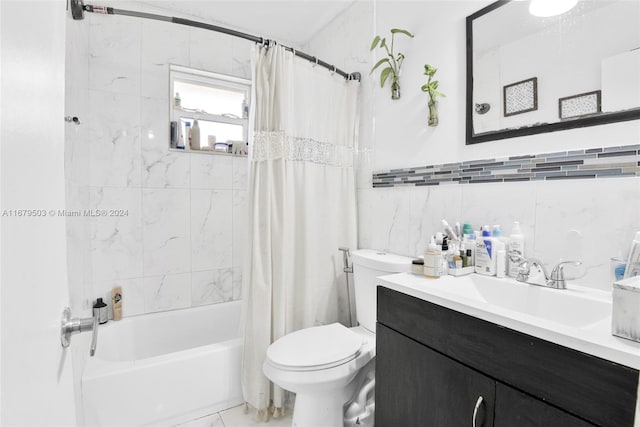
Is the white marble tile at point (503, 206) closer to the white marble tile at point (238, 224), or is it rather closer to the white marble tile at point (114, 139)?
the white marble tile at point (238, 224)

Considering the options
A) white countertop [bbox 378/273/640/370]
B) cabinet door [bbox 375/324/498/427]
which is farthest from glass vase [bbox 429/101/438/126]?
cabinet door [bbox 375/324/498/427]

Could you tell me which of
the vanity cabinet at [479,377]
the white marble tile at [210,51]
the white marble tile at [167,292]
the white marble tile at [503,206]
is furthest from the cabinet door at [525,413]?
the white marble tile at [210,51]

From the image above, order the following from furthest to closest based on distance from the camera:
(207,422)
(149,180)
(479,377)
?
1. (149,180)
2. (207,422)
3. (479,377)

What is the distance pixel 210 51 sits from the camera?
228 centimetres

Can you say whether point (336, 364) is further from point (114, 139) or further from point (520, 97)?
point (114, 139)

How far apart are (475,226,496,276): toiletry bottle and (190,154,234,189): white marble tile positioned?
1.79 meters

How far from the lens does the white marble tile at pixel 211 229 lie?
89.0 inches

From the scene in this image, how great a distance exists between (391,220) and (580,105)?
37.7 inches

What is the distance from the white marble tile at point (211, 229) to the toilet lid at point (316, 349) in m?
1.10

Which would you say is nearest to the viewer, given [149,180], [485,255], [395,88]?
[485,255]

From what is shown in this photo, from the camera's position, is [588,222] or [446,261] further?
[446,261]

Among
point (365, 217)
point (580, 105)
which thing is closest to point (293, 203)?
point (365, 217)

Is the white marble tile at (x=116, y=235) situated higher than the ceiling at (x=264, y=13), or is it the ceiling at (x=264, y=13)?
the ceiling at (x=264, y=13)

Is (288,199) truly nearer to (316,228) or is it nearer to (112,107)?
(316,228)
